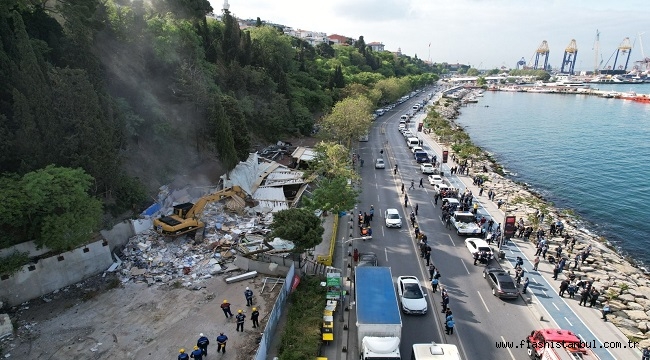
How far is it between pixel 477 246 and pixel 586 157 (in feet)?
164

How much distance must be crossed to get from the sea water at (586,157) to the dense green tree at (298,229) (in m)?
27.6

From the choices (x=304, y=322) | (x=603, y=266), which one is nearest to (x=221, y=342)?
(x=304, y=322)

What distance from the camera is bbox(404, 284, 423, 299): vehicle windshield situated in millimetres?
20141

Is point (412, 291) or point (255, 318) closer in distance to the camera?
point (255, 318)

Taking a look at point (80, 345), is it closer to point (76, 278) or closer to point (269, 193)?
point (76, 278)

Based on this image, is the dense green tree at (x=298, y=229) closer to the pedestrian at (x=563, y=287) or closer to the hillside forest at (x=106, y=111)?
the hillside forest at (x=106, y=111)

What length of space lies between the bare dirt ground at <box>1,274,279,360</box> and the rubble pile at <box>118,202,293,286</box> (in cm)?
86

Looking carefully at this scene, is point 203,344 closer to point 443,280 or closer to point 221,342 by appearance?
point 221,342

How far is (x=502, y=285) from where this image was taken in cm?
2106

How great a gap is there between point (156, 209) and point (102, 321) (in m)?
10.8

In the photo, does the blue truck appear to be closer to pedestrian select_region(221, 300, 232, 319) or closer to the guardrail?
the guardrail

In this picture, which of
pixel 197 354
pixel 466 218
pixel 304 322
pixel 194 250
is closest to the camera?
pixel 197 354

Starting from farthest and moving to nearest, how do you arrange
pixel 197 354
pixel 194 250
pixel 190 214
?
pixel 190 214
pixel 194 250
pixel 197 354

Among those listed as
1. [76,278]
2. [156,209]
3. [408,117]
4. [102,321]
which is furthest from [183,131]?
[408,117]
